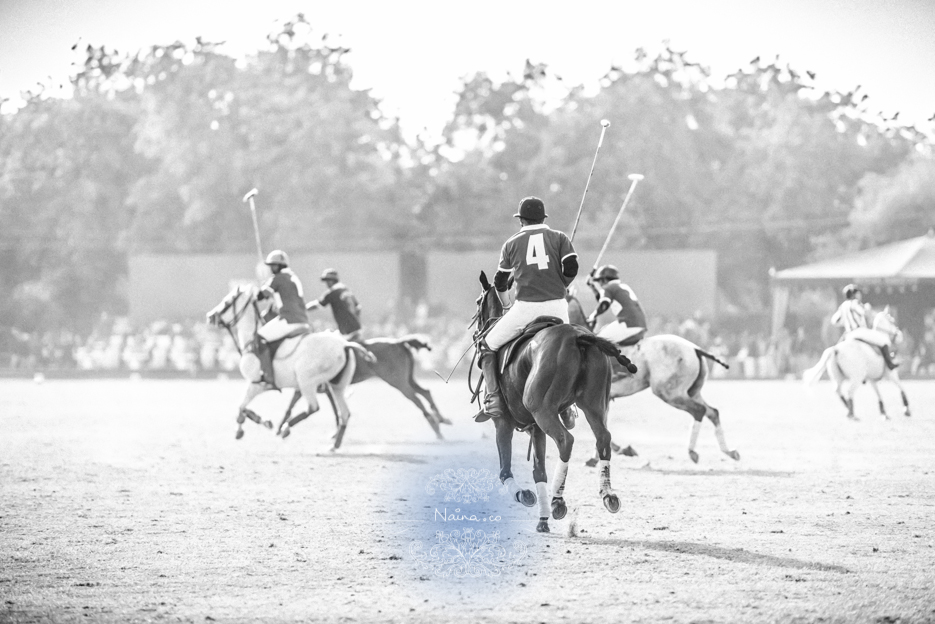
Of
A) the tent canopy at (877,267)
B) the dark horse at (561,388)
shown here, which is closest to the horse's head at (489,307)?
the dark horse at (561,388)

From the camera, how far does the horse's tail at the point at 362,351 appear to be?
15.5 metres

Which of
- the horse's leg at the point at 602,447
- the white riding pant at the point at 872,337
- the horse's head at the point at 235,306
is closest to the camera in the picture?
the horse's leg at the point at 602,447

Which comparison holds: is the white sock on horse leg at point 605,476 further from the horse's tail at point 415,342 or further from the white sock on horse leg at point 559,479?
the horse's tail at point 415,342

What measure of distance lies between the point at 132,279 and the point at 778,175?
2361cm

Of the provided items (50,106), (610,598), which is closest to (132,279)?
(50,106)

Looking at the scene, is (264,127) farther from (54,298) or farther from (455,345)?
(455,345)

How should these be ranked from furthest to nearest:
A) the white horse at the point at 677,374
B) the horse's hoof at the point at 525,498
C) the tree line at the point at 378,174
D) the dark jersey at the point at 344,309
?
the tree line at the point at 378,174
the dark jersey at the point at 344,309
the white horse at the point at 677,374
the horse's hoof at the point at 525,498

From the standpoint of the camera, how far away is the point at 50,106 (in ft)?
151

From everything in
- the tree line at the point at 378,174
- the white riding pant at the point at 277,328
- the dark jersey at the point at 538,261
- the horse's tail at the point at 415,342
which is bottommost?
the horse's tail at the point at 415,342

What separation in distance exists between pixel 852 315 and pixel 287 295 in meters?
10.4

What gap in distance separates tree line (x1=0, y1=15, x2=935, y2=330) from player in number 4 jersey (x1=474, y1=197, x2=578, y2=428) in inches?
1249

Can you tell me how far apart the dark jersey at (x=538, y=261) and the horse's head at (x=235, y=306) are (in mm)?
7462

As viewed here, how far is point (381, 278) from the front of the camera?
3866 centimetres

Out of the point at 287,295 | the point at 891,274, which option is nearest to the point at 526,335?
the point at 287,295
